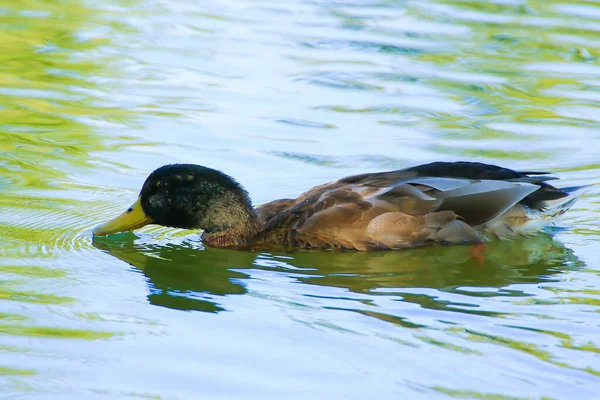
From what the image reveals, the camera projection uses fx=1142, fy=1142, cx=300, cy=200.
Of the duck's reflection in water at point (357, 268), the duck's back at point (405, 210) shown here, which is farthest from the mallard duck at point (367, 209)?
the duck's reflection in water at point (357, 268)

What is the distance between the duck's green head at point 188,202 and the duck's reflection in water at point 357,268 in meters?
0.19

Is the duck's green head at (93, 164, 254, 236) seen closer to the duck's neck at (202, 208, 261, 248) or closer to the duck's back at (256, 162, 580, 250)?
the duck's neck at (202, 208, 261, 248)

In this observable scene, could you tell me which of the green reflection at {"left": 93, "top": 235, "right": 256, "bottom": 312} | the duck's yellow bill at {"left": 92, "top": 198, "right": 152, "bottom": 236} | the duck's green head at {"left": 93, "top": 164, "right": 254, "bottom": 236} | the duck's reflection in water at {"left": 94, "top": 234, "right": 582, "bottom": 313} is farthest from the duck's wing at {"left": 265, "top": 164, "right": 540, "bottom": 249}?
the duck's yellow bill at {"left": 92, "top": 198, "right": 152, "bottom": 236}

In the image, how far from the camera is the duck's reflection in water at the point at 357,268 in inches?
290

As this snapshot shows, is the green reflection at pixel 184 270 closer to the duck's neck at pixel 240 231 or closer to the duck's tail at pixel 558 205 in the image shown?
the duck's neck at pixel 240 231

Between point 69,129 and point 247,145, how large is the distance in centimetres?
191

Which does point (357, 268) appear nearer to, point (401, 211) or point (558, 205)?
point (401, 211)

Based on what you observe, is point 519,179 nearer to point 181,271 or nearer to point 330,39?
point 181,271

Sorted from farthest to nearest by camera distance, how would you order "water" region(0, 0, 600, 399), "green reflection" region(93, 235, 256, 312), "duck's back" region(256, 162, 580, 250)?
"duck's back" region(256, 162, 580, 250) → "green reflection" region(93, 235, 256, 312) → "water" region(0, 0, 600, 399)

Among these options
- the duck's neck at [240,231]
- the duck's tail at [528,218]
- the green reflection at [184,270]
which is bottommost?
the green reflection at [184,270]

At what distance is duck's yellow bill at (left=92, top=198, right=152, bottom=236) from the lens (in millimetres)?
8648

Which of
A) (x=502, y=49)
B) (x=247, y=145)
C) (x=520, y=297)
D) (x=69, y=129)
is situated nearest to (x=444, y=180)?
(x=520, y=297)

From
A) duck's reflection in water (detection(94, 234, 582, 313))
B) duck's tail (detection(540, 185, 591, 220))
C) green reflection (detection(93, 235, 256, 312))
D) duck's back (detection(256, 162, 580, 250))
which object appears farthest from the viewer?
duck's tail (detection(540, 185, 591, 220))

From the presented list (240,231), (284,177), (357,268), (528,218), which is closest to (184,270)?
(240,231)
